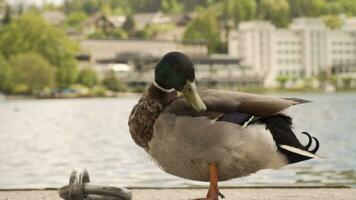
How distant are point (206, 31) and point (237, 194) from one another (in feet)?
339

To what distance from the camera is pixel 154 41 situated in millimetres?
92688

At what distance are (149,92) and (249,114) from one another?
0.32 metres

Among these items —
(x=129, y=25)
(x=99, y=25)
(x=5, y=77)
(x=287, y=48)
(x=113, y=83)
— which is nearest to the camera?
(x=5, y=77)

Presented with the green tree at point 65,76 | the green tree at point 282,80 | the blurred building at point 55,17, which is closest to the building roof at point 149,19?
the blurred building at point 55,17

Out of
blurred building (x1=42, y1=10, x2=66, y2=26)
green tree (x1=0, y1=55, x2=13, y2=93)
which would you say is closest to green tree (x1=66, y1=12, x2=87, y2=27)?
blurred building (x1=42, y1=10, x2=66, y2=26)

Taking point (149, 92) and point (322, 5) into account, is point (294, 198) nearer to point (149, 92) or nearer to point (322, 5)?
point (149, 92)

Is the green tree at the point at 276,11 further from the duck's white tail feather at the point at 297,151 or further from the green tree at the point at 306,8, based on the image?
the duck's white tail feather at the point at 297,151

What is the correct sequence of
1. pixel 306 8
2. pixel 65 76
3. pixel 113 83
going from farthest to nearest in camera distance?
pixel 306 8
pixel 113 83
pixel 65 76

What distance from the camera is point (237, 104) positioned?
9.02 feet

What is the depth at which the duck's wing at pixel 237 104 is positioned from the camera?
2715 millimetres

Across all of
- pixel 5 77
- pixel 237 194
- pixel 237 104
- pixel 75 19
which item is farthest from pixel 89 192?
pixel 75 19

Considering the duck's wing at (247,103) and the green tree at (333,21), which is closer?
the duck's wing at (247,103)

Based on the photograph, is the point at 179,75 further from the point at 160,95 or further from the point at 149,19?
the point at 149,19

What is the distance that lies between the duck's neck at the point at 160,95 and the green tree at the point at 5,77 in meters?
69.9
